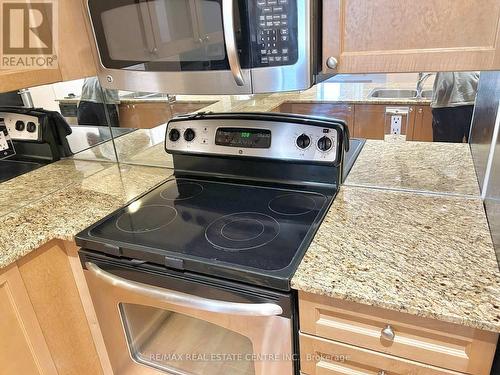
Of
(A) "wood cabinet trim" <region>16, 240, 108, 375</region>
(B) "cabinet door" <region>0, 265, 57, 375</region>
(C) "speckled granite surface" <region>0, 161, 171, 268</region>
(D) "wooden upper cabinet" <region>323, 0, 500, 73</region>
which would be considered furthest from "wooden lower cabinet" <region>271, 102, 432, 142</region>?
(B) "cabinet door" <region>0, 265, 57, 375</region>

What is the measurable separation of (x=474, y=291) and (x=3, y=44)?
1.38 m

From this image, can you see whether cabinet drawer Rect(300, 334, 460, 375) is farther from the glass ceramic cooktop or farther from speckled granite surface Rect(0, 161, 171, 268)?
speckled granite surface Rect(0, 161, 171, 268)

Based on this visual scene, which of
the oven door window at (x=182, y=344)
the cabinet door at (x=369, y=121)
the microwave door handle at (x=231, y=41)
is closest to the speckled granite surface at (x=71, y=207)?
the oven door window at (x=182, y=344)

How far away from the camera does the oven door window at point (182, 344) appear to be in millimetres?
1062

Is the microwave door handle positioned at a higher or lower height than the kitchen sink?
higher

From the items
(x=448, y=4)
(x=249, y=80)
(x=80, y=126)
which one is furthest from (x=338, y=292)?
(x=80, y=126)

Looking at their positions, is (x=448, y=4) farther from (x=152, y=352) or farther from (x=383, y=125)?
(x=152, y=352)

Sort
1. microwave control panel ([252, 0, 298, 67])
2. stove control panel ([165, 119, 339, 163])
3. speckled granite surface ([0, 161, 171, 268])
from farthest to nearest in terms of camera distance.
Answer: stove control panel ([165, 119, 339, 163])
speckled granite surface ([0, 161, 171, 268])
microwave control panel ([252, 0, 298, 67])

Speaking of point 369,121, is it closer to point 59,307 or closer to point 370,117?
point 370,117

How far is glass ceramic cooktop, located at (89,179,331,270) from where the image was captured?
973mm

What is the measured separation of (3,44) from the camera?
1104 millimetres

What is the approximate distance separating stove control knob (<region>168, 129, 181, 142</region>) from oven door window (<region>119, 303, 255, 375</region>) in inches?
24.8

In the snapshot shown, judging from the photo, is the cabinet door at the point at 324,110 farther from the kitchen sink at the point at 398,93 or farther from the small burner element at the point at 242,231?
the small burner element at the point at 242,231

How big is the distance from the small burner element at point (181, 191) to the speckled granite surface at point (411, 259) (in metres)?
0.51
